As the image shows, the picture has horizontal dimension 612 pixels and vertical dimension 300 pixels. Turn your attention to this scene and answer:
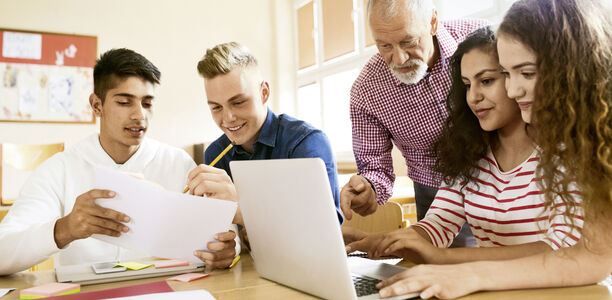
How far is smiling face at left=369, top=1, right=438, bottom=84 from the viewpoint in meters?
1.55

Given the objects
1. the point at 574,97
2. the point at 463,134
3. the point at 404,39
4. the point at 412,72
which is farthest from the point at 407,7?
the point at 574,97

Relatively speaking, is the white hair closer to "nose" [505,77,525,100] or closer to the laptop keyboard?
"nose" [505,77,525,100]

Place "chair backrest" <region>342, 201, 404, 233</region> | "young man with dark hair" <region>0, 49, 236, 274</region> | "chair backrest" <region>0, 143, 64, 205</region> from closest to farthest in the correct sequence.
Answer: "young man with dark hair" <region>0, 49, 236, 274</region> → "chair backrest" <region>342, 201, 404, 233</region> → "chair backrest" <region>0, 143, 64, 205</region>

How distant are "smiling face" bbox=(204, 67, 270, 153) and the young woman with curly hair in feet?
2.72

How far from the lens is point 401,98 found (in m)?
1.81

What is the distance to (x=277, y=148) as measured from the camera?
163 centimetres

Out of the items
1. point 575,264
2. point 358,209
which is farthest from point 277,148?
point 575,264

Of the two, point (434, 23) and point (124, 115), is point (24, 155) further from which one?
point (434, 23)

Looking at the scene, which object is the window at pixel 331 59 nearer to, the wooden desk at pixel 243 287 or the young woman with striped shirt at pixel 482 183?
the young woman with striped shirt at pixel 482 183

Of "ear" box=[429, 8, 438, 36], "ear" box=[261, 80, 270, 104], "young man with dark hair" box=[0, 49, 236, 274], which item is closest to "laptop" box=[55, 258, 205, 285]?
"young man with dark hair" box=[0, 49, 236, 274]

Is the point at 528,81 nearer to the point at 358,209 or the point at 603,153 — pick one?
the point at 603,153

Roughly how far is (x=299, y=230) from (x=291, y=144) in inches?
31.2

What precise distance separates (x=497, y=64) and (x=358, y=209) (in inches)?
24.0

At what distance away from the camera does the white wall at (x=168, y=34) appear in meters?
4.72
